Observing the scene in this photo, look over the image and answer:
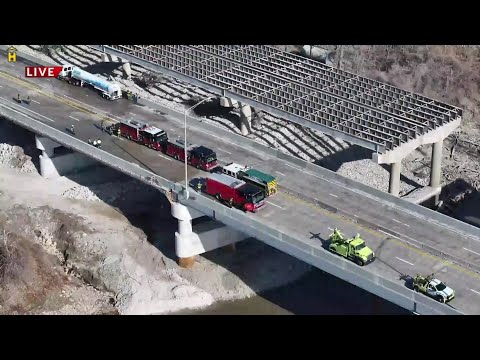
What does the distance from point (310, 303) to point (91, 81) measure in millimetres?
34835

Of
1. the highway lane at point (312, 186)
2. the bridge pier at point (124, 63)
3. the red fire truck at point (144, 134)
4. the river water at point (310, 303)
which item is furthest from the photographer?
the bridge pier at point (124, 63)

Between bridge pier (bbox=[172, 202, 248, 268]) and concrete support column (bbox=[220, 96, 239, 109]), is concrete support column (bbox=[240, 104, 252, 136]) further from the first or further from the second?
bridge pier (bbox=[172, 202, 248, 268])

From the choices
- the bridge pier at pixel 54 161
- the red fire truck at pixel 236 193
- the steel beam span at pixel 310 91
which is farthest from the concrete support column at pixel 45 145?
the red fire truck at pixel 236 193

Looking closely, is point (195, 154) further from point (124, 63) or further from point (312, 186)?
point (124, 63)

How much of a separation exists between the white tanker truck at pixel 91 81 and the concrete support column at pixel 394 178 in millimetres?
28663

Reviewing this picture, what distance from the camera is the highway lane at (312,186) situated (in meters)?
68.2

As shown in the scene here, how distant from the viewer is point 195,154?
78.2m

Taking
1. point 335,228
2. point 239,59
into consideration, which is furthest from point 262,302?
point 239,59

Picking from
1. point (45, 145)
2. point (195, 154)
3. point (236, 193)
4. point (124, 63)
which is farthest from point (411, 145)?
point (124, 63)

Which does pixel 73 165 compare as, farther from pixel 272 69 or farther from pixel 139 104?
pixel 272 69

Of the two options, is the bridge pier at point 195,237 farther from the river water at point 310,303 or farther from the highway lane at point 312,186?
the highway lane at point 312,186

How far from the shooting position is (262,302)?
247ft

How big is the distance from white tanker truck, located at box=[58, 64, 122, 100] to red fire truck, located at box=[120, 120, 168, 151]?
936 cm

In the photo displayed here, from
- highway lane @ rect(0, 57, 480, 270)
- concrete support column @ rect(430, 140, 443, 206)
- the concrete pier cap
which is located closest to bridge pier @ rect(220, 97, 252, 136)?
highway lane @ rect(0, 57, 480, 270)
